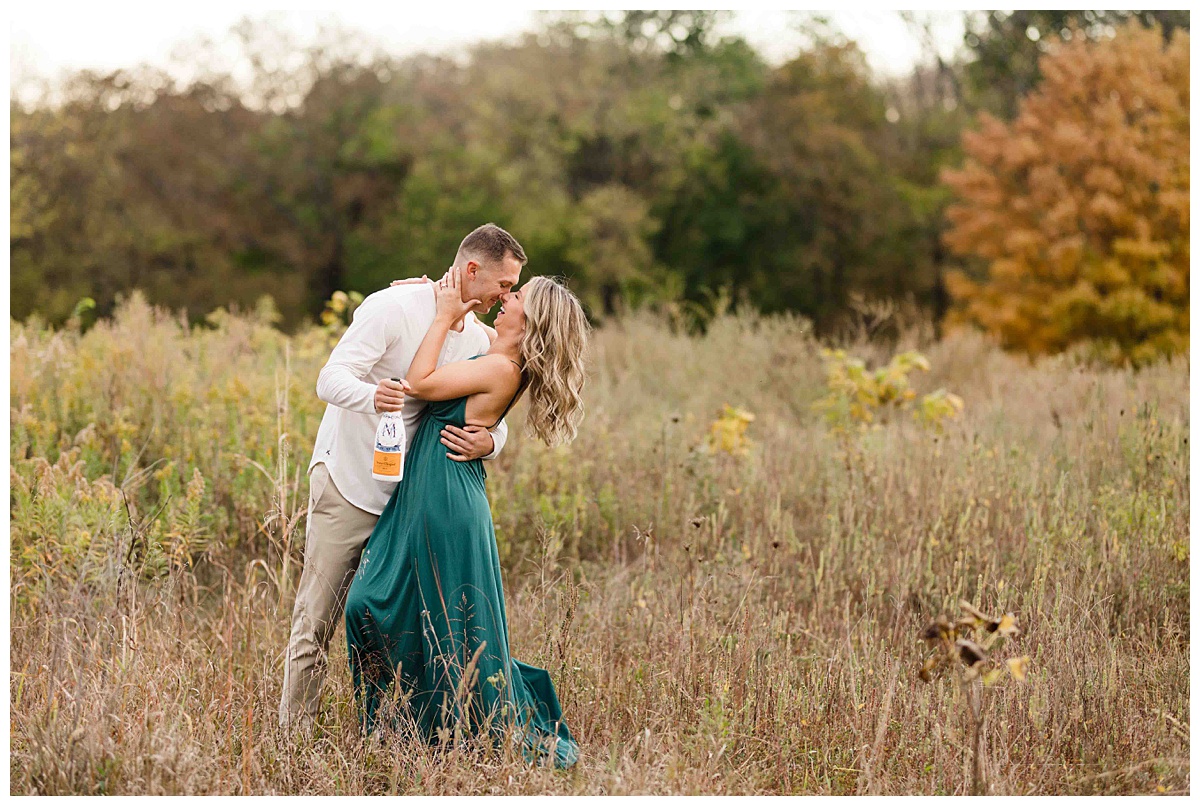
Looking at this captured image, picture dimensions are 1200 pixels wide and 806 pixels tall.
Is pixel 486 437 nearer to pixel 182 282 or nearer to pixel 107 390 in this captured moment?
pixel 107 390

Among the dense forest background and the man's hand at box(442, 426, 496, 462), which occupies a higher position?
the dense forest background

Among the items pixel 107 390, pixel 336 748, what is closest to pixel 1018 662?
pixel 336 748

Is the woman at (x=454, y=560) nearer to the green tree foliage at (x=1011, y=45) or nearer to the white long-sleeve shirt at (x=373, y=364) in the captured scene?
the white long-sleeve shirt at (x=373, y=364)

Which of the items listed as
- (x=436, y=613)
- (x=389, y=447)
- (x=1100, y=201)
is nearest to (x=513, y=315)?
(x=389, y=447)

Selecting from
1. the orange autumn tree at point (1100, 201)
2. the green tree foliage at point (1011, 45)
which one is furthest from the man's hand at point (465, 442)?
the green tree foliage at point (1011, 45)

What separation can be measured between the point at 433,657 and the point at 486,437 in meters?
0.79

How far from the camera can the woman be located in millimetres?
3662

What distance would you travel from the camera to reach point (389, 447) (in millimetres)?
3592

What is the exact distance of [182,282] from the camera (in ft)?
87.8

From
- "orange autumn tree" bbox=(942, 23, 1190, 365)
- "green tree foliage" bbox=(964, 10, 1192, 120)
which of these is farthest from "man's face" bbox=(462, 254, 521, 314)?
"green tree foliage" bbox=(964, 10, 1192, 120)

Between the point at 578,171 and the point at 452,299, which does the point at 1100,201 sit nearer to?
the point at 578,171

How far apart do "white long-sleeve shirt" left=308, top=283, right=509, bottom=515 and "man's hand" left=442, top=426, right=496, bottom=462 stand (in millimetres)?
74

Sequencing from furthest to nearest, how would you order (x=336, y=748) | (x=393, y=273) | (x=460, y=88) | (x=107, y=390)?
1. (x=460, y=88)
2. (x=393, y=273)
3. (x=107, y=390)
4. (x=336, y=748)

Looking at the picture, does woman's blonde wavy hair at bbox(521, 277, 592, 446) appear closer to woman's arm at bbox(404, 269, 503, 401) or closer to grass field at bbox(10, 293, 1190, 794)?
woman's arm at bbox(404, 269, 503, 401)
